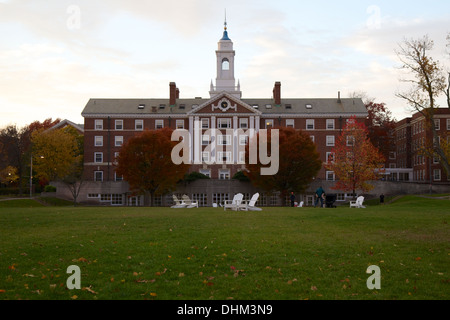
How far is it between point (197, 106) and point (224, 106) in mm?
4410

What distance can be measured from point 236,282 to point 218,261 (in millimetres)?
1843

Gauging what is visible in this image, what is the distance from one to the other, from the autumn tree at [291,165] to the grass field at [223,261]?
35.4 m

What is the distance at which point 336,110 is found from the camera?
77.0 metres

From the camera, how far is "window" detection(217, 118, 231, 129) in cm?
7475

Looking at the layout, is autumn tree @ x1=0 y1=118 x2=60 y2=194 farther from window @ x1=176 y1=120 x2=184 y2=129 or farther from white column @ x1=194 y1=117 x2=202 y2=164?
white column @ x1=194 y1=117 x2=202 y2=164

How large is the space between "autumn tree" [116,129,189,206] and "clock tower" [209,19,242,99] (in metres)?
30.0

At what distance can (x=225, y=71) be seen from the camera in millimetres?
81875

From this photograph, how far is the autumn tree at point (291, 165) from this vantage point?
54.0 m

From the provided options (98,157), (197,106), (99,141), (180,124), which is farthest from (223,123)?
(98,157)

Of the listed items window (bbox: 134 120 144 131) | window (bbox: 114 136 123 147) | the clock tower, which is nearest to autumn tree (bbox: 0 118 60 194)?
window (bbox: 114 136 123 147)

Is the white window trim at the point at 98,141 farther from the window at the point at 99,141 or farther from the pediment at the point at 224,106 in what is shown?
the pediment at the point at 224,106

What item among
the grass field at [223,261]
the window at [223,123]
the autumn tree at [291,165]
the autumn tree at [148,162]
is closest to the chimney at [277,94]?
the window at [223,123]
